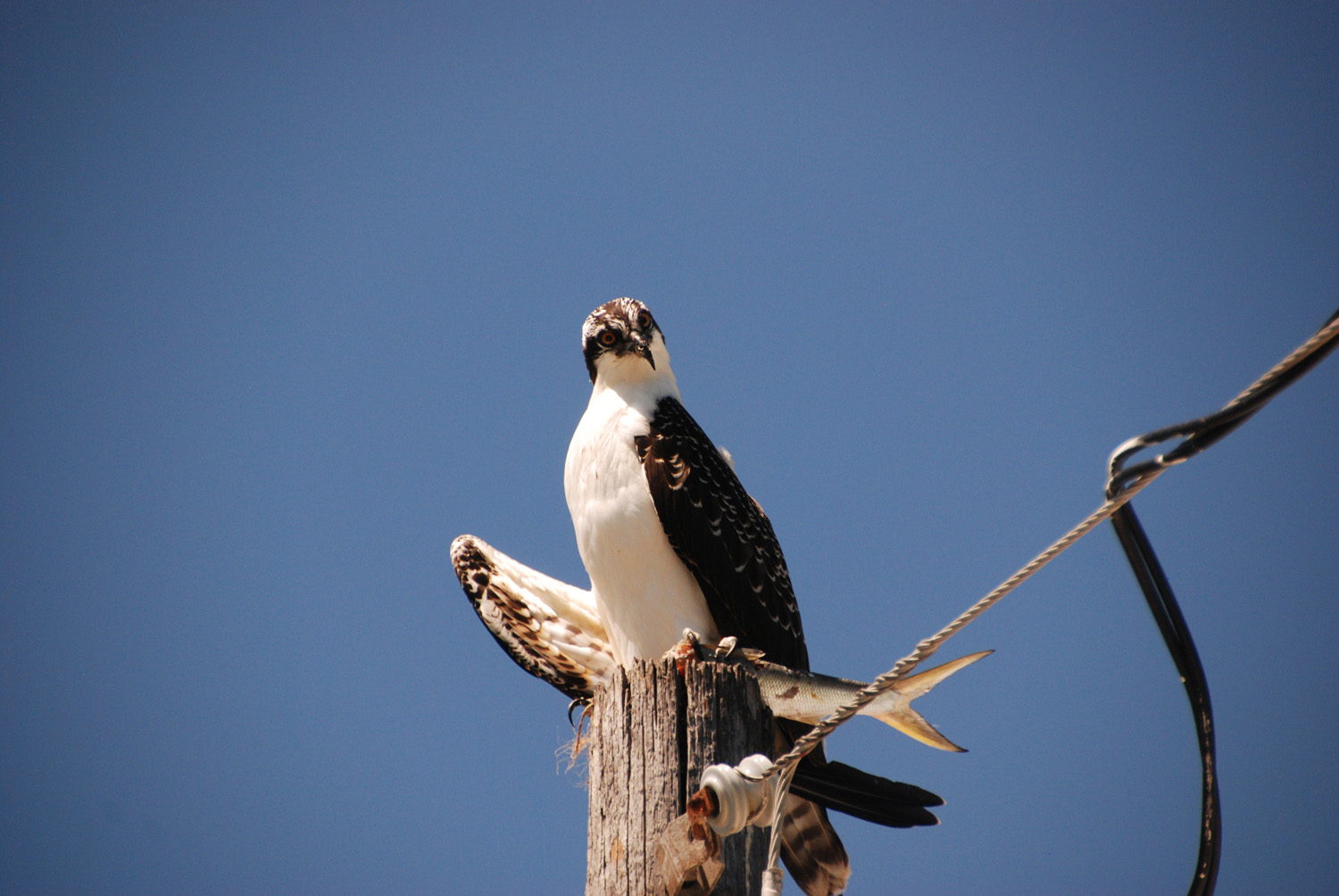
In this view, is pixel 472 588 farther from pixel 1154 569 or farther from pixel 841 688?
pixel 1154 569

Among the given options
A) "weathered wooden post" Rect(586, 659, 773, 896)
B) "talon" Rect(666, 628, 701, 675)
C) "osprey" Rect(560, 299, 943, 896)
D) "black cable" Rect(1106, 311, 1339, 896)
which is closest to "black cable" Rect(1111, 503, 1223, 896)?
"black cable" Rect(1106, 311, 1339, 896)

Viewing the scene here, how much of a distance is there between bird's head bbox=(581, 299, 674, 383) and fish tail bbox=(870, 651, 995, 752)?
2.31 meters

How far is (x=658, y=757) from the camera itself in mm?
2723

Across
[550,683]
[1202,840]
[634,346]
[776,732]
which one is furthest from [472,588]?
[1202,840]

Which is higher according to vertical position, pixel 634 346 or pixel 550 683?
pixel 634 346

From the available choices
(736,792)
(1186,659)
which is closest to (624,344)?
(736,792)

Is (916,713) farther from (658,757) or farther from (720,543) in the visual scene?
(720,543)

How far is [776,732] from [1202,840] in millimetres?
1315

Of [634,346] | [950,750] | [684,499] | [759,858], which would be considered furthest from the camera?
[634,346]

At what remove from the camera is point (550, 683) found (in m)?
4.98

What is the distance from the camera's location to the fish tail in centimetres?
253

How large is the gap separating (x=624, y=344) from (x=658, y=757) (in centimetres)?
246

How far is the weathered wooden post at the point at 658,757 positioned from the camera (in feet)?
8.57

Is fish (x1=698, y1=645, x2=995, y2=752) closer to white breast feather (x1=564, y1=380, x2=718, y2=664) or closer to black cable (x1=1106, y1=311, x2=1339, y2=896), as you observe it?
black cable (x1=1106, y1=311, x2=1339, y2=896)
